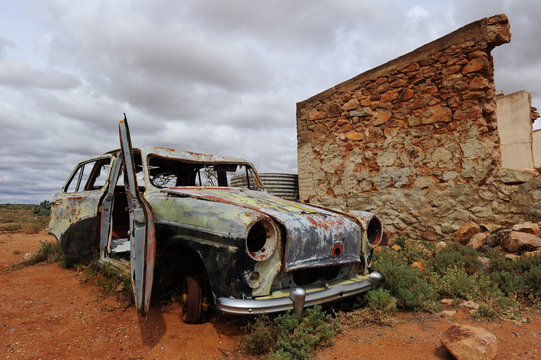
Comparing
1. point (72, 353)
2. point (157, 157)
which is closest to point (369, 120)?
point (157, 157)

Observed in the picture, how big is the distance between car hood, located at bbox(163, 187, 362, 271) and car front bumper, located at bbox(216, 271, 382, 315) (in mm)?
192

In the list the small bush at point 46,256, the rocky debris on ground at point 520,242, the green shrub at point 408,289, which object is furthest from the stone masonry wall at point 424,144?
the small bush at point 46,256

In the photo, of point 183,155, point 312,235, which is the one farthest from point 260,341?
point 183,155

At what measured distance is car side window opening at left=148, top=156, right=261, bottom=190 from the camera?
370 centimetres

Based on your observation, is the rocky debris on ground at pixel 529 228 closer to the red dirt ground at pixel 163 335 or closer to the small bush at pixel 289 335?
the red dirt ground at pixel 163 335

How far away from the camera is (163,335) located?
8.50 ft

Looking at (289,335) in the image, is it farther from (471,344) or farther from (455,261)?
(455,261)

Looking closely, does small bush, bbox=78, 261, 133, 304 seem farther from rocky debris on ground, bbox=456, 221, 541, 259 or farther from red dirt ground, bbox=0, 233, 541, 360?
rocky debris on ground, bbox=456, 221, 541, 259

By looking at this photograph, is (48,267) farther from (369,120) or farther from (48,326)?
(369,120)

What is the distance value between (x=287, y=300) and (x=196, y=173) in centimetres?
233

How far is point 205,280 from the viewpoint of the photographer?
2.71 meters

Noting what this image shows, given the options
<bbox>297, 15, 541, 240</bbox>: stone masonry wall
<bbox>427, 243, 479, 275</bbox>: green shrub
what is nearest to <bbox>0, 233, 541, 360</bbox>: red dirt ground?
<bbox>427, 243, 479, 275</bbox>: green shrub

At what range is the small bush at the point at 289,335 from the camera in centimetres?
221

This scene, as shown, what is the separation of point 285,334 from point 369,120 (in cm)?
495
